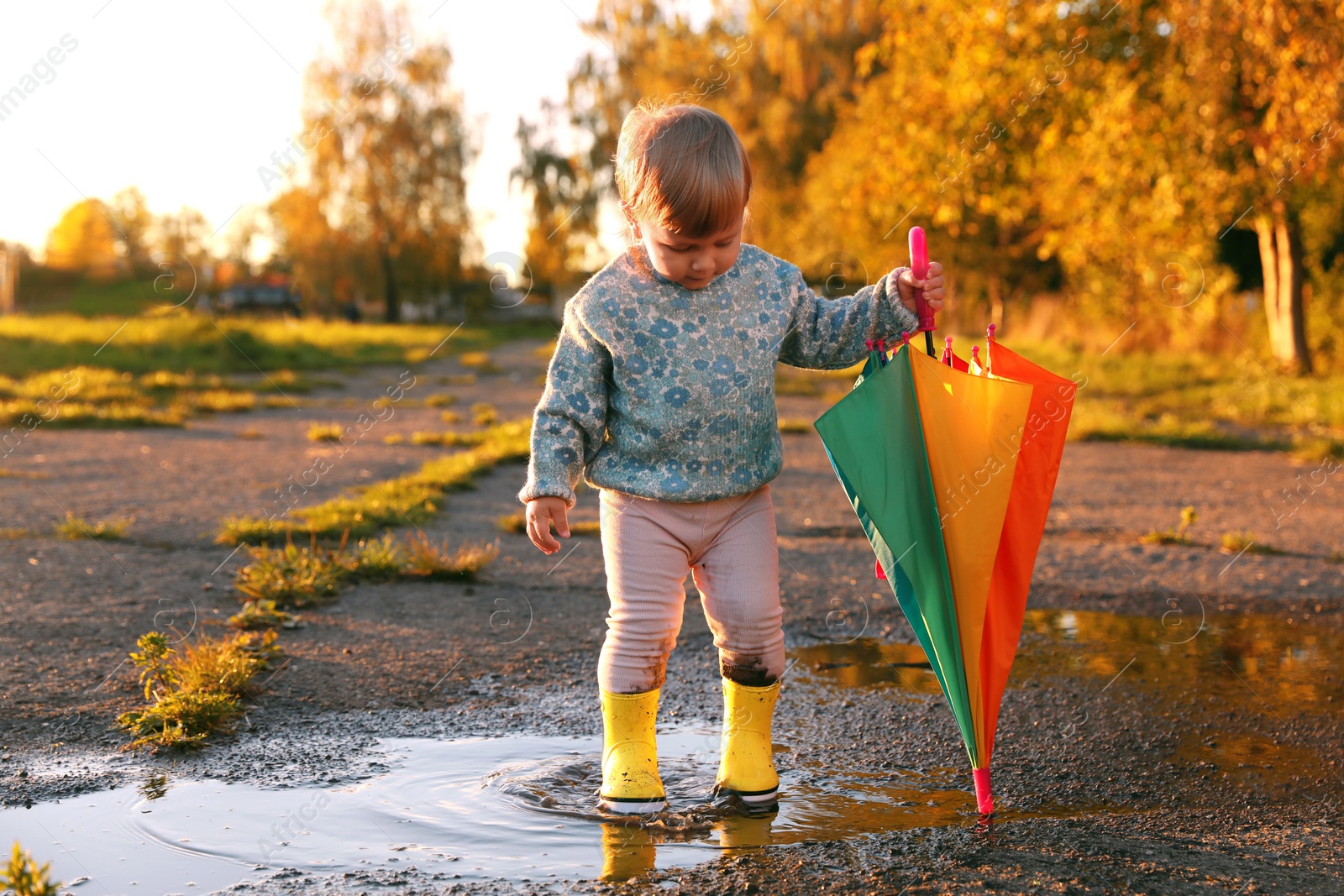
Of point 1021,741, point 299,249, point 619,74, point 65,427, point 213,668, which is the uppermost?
point 619,74

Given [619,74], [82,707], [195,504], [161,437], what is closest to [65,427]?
[161,437]

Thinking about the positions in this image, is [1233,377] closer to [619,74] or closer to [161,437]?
[161,437]

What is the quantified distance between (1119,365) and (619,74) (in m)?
16.9

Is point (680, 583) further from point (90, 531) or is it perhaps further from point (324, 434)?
point (324, 434)

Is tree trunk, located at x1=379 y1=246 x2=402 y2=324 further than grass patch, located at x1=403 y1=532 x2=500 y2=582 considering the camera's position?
Yes

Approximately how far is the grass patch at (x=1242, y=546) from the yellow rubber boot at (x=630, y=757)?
12.1ft

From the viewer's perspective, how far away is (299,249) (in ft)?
116

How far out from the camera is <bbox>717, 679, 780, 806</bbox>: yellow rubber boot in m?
2.61

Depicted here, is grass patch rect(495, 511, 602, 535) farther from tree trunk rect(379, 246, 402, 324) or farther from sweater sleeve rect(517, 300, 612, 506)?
tree trunk rect(379, 246, 402, 324)

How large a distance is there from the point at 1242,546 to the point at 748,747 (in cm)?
365

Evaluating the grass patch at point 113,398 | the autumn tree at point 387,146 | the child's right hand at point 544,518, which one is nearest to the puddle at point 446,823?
the child's right hand at point 544,518

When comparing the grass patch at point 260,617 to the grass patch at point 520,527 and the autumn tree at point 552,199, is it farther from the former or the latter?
the autumn tree at point 552,199

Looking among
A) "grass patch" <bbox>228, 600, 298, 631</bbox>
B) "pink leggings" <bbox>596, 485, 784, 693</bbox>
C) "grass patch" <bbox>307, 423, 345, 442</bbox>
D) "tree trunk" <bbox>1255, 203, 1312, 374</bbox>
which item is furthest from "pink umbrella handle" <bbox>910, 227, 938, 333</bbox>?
"tree trunk" <bbox>1255, 203, 1312, 374</bbox>

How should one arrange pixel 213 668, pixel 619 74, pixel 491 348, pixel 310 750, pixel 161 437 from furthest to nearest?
pixel 619 74
pixel 491 348
pixel 161 437
pixel 213 668
pixel 310 750
